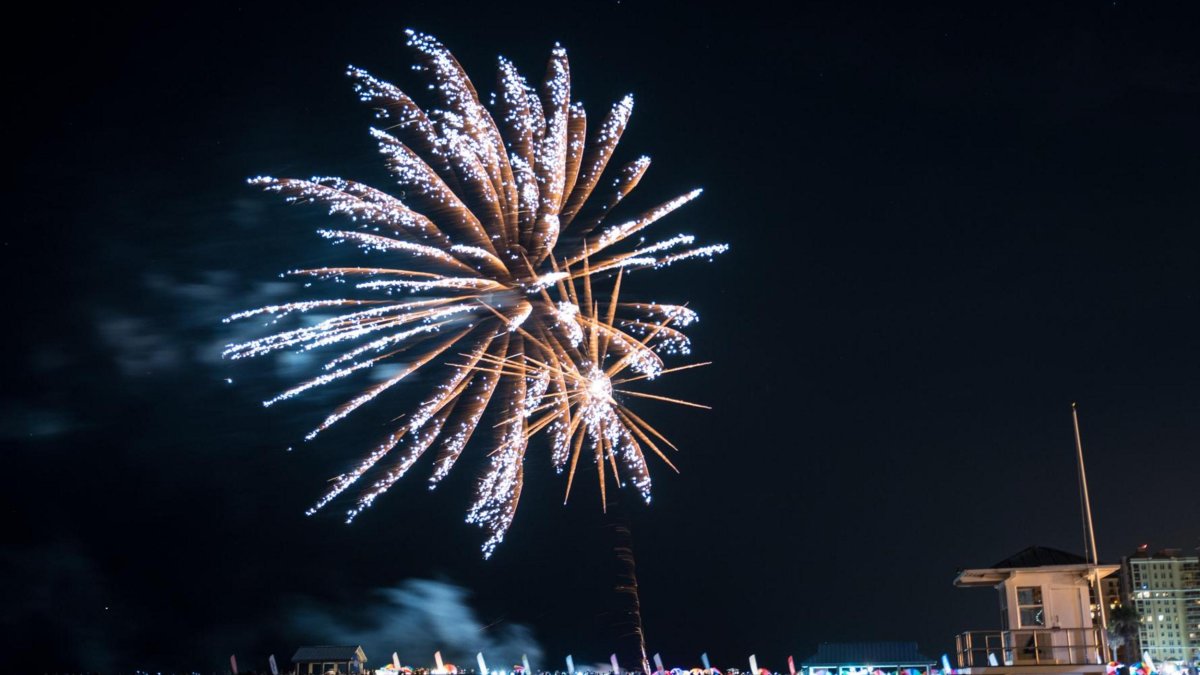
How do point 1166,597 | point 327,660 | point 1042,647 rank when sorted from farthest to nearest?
point 1166,597, point 327,660, point 1042,647

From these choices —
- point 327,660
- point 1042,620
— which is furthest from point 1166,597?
point 1042,620

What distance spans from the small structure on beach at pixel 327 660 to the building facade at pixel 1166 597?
152 metres

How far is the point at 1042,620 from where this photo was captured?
22.1m

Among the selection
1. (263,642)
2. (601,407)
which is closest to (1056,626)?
(601,407)

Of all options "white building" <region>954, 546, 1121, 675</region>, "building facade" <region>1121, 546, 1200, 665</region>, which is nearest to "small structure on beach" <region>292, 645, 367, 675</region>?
"white building" <region>954, 546, 1121, 675</region>

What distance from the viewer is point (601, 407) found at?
1110 inches

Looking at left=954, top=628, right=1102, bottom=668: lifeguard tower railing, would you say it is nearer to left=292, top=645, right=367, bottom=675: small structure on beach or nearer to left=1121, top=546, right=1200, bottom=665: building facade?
left=292, top=645, right=367, bottom=675: small structure on beach

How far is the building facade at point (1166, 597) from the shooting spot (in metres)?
182

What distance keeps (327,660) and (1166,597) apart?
16584 cm

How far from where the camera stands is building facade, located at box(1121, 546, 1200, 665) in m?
182

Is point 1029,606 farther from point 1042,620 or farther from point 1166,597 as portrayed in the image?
point 1166,597

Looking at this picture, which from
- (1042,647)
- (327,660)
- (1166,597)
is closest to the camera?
(1042,647)

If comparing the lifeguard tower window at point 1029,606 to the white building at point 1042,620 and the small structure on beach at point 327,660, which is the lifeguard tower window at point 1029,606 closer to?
the white building at point 1042,620

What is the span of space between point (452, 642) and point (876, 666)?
31920mm
